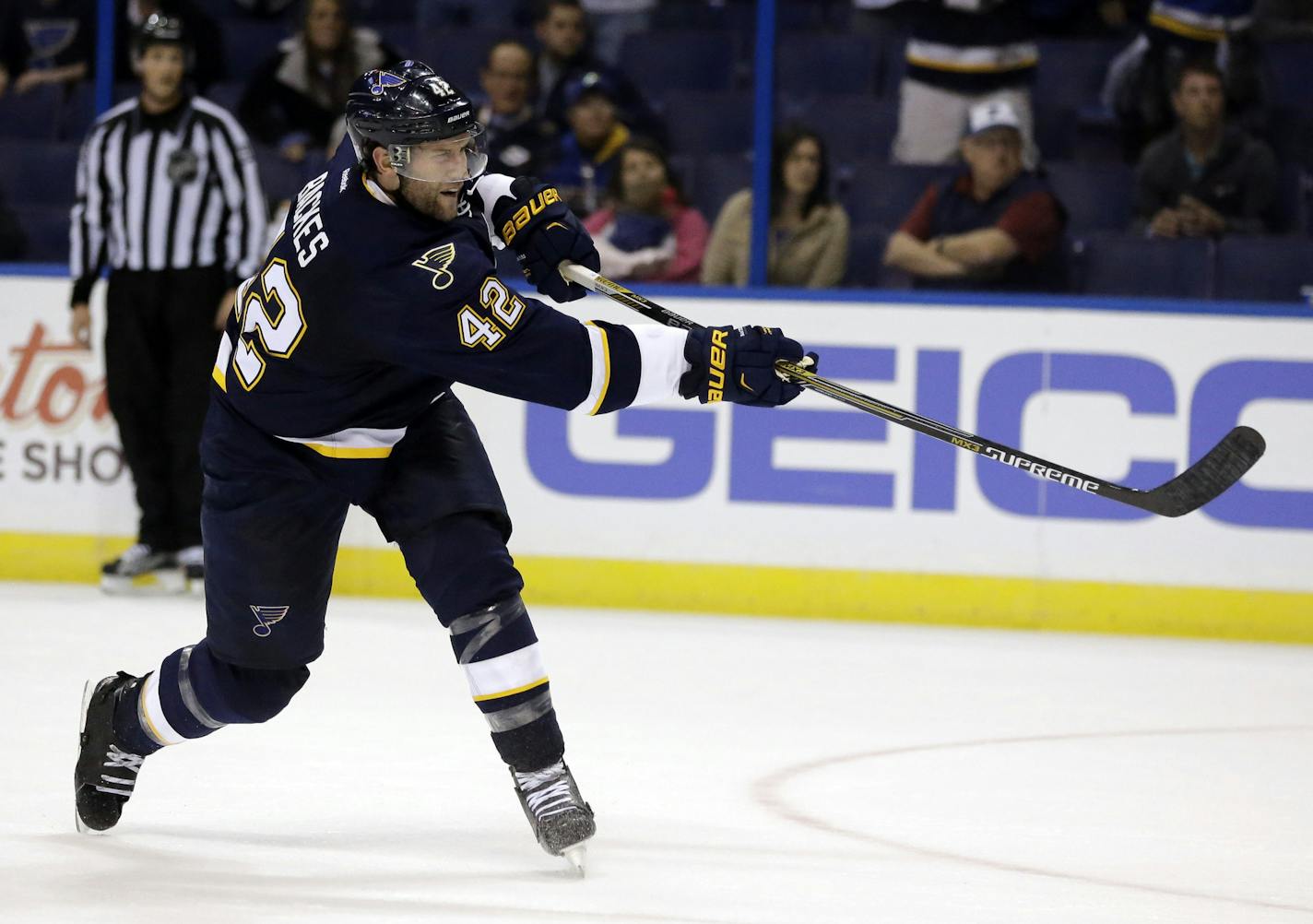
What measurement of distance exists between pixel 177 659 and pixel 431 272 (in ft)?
2.60

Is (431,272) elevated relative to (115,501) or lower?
elevated

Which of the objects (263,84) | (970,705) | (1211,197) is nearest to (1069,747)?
(970,705)

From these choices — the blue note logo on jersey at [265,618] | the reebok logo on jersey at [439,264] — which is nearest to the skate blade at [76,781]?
the blue note logo on jersey at [265,618]

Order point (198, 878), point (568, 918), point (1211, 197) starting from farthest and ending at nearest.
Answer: point (1211, 197) → point (198, 878) → point (568, 918)

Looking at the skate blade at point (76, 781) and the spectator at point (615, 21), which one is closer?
the skate blade at point (76, 781)

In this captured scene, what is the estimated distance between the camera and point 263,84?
650 centimetres

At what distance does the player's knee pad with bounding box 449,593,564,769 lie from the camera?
9.64 ft

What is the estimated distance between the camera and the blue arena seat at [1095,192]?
5.78 metres

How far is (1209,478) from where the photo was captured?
10.6 feet

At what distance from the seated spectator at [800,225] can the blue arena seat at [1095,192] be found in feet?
2.11

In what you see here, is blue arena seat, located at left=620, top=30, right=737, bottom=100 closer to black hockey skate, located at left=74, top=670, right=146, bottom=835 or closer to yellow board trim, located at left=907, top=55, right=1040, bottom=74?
yellow board trim, located at left=907, top=55, right=1040, bottom=74

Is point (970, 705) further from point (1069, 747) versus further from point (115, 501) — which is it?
point (115, 501)

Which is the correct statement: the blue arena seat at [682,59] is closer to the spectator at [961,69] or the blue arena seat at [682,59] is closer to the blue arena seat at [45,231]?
the spectator at [961,69]

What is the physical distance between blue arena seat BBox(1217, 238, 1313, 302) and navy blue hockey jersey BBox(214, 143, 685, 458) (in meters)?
3.02
